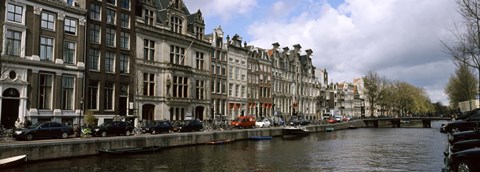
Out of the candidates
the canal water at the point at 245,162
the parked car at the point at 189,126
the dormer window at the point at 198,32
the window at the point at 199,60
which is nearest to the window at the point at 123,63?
the parked car at the point at 189,126

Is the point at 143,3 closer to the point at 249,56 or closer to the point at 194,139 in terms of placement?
the point at 194,139

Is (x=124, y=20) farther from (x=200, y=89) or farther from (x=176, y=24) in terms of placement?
(x=200, y=89)

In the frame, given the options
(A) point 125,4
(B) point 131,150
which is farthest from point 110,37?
(B) point 131,150

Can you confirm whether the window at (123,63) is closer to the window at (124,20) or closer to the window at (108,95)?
the window at (108,95)

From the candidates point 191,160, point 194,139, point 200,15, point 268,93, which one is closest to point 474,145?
point 191,160

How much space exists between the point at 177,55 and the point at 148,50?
658 cm

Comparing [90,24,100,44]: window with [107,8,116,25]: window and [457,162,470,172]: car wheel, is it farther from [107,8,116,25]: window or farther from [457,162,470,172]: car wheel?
[457,162,470,172]: car wheel

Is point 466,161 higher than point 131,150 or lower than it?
higher

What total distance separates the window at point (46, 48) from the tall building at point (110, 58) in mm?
4927

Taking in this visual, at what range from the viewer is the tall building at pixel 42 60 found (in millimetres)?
41616

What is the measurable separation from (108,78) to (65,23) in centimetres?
897

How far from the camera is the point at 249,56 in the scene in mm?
88875

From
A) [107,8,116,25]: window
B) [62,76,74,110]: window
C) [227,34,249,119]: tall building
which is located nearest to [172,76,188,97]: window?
[107,8,116,25]: window

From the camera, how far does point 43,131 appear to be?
33.3 metres
